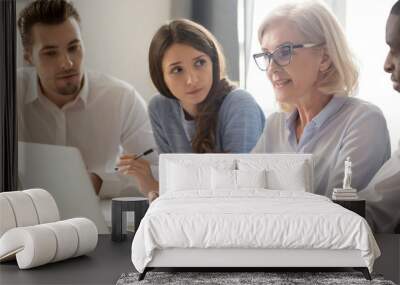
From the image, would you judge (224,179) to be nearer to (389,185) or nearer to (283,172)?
(283,172)

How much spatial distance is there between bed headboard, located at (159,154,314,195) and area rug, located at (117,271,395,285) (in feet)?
5.23

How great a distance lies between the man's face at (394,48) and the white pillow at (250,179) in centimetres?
179

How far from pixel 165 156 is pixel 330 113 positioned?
1.77 m

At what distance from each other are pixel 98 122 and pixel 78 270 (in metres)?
2.37

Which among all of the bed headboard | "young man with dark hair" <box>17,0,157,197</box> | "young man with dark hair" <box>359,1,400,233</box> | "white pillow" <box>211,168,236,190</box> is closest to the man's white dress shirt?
"young man with dark hair" <box>17,0,157,197</box>

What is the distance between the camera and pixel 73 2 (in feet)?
23.8

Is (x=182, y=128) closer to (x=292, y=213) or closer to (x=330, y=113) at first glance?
(x=330, y=113)

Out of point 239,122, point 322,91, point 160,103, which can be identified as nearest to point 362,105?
point 322,91

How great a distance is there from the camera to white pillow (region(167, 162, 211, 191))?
652cm

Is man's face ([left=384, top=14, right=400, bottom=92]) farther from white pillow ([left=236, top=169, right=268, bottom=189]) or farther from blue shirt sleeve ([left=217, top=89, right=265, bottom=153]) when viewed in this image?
white pillow ([left=236, top=169, right=268, bottom=189])

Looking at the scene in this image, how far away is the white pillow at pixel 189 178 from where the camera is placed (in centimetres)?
652

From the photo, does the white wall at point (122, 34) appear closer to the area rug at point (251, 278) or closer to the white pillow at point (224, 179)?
the white pillow at point (224, 179)

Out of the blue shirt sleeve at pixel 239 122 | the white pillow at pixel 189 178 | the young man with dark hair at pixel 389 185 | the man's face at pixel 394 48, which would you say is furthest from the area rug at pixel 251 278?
the man's face at pixel 394 48

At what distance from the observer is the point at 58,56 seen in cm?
729
